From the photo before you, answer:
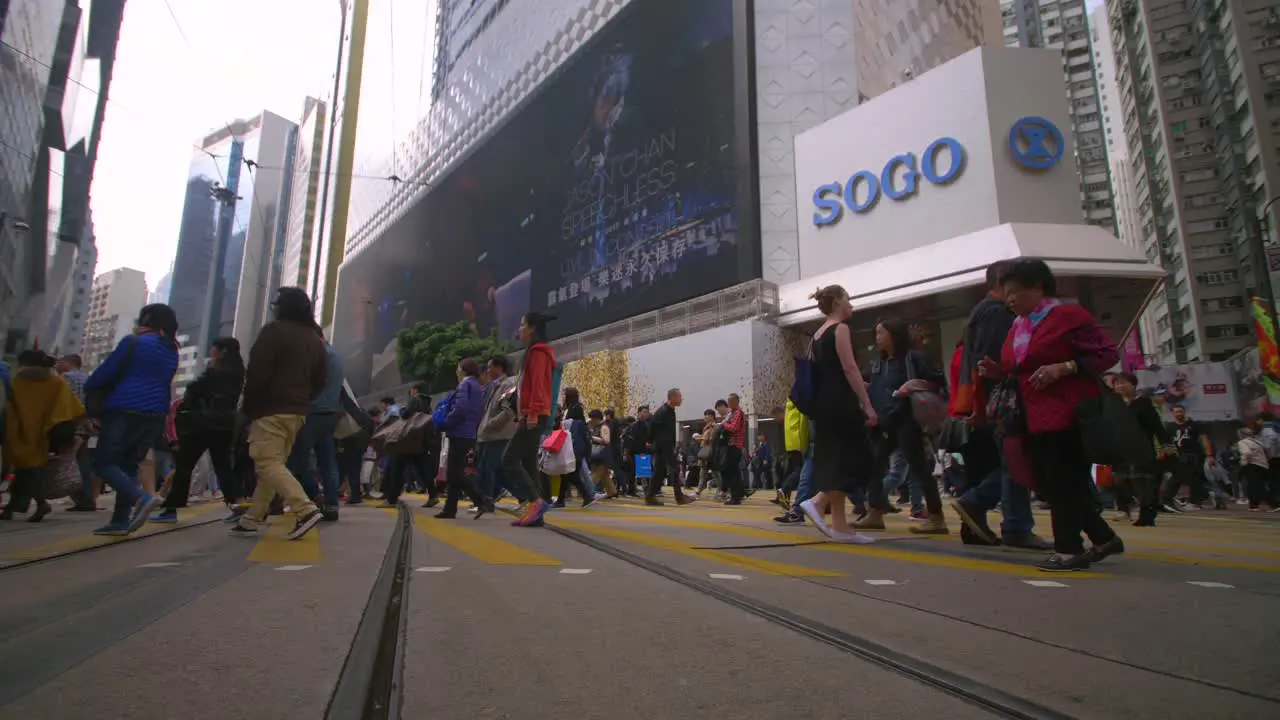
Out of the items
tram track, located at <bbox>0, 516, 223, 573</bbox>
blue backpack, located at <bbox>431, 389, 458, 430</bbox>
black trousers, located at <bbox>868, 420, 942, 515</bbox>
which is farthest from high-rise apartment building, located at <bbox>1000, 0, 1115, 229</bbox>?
tram track, located at <bbox>0, 516, 223, 573</bbox>

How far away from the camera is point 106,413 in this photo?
462cm

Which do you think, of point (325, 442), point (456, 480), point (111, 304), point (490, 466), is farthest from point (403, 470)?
point (111, 304)

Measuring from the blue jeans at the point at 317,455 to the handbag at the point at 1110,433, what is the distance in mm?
5517

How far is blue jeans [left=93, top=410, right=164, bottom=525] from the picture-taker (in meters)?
4.53

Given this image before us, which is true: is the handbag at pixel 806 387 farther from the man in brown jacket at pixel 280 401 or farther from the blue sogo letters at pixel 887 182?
the blue sogo letters at pixel 887 182

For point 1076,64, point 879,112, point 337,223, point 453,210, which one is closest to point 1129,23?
point 1076,64

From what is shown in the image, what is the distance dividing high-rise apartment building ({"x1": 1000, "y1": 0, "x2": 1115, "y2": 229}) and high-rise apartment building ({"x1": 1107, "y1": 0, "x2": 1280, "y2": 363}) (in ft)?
54.7

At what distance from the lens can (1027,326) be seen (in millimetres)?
3510

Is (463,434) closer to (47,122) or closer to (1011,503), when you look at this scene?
(1011,503)

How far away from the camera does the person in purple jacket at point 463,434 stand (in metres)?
6.78

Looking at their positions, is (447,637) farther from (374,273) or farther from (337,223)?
(337,223)

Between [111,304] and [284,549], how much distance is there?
4535cm

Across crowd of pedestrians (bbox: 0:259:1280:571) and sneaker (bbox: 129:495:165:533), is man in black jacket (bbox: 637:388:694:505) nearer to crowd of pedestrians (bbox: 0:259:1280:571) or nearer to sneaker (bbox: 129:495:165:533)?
crowd of pedestrians (bbox: 0:259:1280:571)

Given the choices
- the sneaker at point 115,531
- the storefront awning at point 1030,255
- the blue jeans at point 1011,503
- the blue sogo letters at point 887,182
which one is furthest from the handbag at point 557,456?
the blue sogo letters at point 887,182
